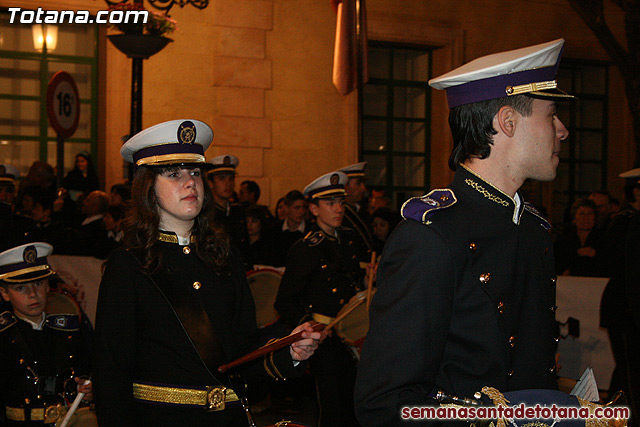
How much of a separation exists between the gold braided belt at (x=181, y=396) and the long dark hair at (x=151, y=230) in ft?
1.73

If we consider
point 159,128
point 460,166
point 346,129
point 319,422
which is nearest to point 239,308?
point 159,128

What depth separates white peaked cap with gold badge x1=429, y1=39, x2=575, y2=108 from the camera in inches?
97.7

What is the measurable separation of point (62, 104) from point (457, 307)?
767 centimetres

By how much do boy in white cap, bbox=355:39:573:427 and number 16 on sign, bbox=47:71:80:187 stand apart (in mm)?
7129

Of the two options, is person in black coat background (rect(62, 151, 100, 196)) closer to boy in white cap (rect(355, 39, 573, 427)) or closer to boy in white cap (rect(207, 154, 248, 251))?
boy in white cap (rect(207, 154, 248, 251))

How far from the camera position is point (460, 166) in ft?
8.63

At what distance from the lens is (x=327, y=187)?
7.47m

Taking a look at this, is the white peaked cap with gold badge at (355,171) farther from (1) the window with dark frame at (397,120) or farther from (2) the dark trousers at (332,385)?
(1) the window with dark frame at (397,120)

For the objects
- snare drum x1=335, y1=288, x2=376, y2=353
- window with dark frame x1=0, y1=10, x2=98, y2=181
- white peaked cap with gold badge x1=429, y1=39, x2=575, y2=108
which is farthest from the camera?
window with dark frame x1=0, y1=10, x2=98, y2=181

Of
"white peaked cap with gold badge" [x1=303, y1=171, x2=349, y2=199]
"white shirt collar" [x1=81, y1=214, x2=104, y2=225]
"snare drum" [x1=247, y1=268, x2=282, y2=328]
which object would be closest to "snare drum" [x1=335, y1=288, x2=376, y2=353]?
"white peaked cap with gold badge" [x1=303, y1=171, x2=349, y2=199]

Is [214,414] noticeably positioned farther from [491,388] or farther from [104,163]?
[104,163]

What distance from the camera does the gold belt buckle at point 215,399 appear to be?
3.39 metres

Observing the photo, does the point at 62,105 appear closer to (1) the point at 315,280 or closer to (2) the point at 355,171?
(2) the point at 355,171

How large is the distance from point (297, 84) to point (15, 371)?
9.51m
